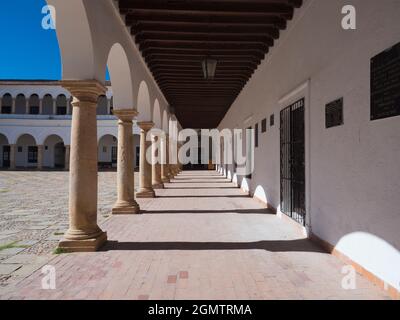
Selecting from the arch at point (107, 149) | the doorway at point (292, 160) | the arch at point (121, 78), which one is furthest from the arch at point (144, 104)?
the arch at point (107, 149)

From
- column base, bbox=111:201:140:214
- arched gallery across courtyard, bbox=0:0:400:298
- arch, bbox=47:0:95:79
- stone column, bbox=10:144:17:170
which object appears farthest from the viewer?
stone column, bbox=10:144:17:170

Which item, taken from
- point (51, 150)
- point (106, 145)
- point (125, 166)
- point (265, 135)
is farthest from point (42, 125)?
point (265, 135)

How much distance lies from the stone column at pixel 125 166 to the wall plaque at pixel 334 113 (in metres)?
5.02

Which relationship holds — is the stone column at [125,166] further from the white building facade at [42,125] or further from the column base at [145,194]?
the white building facade at [42,125]

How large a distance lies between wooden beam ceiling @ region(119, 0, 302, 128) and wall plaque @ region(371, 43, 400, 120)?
3012 mm

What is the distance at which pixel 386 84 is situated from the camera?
3457 mm

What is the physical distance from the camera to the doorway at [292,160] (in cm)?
691

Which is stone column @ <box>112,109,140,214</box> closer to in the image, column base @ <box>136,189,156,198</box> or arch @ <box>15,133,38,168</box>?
column base @ <box>136,189,156,198</box>

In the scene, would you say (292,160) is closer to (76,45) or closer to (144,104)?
(76,45)

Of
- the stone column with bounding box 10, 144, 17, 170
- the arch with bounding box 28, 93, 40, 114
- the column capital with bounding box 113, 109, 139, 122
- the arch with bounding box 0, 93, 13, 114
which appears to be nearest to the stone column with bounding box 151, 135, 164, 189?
the column capital with bounding box 113, 109, 139, 122

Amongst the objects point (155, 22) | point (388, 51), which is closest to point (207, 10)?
point (155, 22)

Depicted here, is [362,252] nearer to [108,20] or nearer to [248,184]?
[108,20]

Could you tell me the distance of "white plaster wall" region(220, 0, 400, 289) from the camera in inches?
135

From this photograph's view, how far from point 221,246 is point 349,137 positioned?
2557mm
